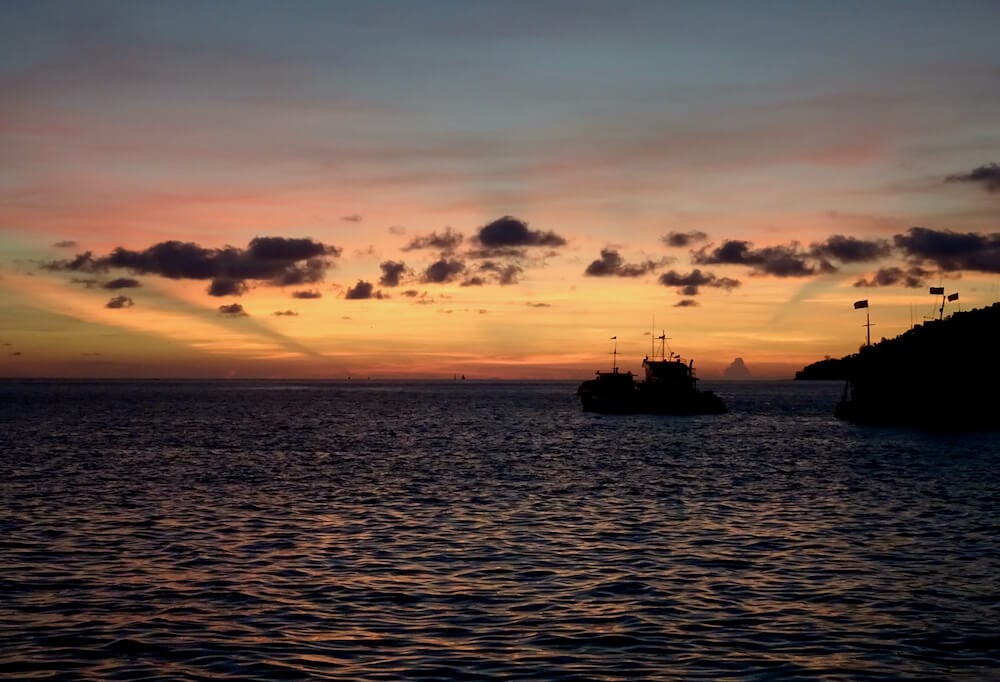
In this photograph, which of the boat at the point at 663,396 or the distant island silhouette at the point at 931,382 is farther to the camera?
the boat at the point at 663,396

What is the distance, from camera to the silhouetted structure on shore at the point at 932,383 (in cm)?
12225

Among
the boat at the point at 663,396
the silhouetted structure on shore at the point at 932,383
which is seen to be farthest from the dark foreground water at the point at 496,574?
the boat at the point at 663,396

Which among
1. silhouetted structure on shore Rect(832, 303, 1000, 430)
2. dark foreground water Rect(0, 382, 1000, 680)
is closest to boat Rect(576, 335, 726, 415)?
silhouetted structure on shore Rect(832, 303, 1000, 430)

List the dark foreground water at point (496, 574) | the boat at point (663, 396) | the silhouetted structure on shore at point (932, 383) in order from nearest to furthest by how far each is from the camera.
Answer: the dark foreground water at point (496, 574), the silhouetted structure on shore at point (932, 383), the boat at point (663, 396)

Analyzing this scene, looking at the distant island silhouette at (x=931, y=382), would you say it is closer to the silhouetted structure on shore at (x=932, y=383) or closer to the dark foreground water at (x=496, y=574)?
the silhouetted structure on shore at (x=932, y=383)

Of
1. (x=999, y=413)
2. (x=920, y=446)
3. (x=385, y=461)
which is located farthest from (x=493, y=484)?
(x=999, y=413)

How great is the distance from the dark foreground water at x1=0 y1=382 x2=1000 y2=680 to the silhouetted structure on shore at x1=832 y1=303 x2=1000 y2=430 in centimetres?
6723

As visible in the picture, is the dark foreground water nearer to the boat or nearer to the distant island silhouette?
the distant island silhouette

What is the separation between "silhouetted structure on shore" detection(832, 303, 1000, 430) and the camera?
122m

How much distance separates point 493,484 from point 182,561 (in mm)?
24884

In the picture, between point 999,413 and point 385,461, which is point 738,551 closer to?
point 385,461

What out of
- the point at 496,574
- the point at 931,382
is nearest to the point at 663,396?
the point at 931,382

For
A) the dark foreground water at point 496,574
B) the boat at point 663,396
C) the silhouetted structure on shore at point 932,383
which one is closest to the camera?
the dark foreground water at point 496,574

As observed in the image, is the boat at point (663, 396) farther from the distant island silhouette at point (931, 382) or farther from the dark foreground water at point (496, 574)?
the dark foreground water at point (496, 574)
